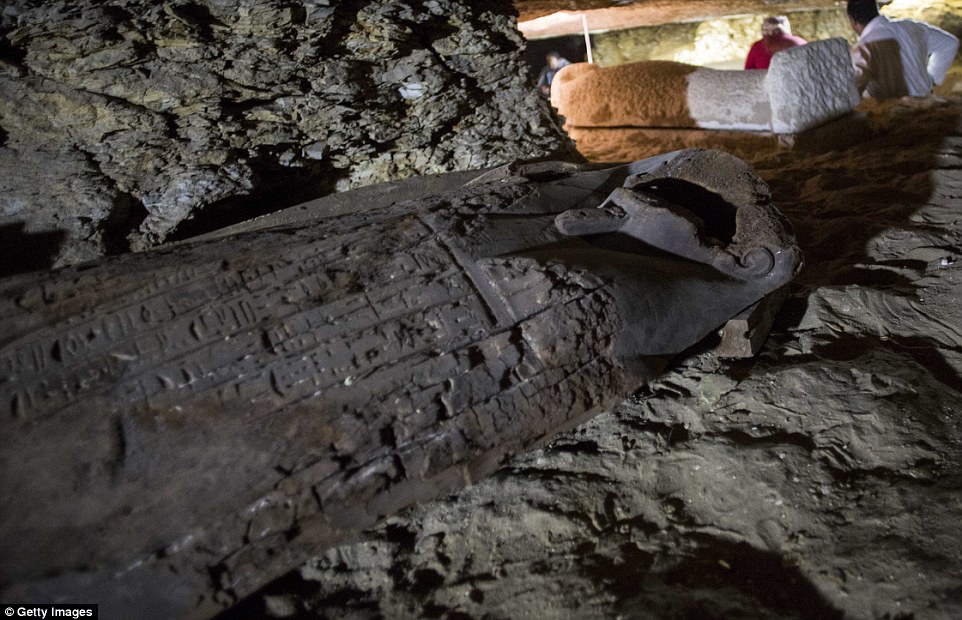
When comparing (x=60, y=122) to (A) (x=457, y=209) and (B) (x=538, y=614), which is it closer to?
(A) (x=457, y=209)

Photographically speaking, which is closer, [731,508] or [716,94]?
[731,508]

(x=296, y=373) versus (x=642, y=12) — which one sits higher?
(x=642, y=12)

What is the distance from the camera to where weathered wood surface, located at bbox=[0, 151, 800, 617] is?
1.33 meters

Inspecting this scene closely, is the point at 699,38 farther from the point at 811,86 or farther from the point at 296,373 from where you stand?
the point at 296,373

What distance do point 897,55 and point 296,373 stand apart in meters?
6.24

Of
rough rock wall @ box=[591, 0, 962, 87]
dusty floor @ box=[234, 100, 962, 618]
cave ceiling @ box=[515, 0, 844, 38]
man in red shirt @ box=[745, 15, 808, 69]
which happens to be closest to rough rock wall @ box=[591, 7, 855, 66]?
rough rock wall @ box=[591, 0, 962, 87]

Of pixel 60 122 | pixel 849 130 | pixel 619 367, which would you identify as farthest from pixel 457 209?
pixel 849 130

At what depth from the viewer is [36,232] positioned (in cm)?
243

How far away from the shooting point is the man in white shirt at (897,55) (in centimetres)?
493

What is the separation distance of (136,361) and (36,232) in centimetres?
150

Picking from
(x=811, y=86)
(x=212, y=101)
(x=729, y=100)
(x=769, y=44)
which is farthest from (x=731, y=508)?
(x=769, y=44)

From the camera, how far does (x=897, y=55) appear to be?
495 cm

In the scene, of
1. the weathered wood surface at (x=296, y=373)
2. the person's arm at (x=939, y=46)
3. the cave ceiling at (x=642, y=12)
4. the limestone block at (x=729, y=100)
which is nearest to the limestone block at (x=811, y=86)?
the limestone block at (x=729, y=100)

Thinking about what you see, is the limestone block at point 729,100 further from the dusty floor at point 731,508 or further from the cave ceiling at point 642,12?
the dusty floor at point 731,508
